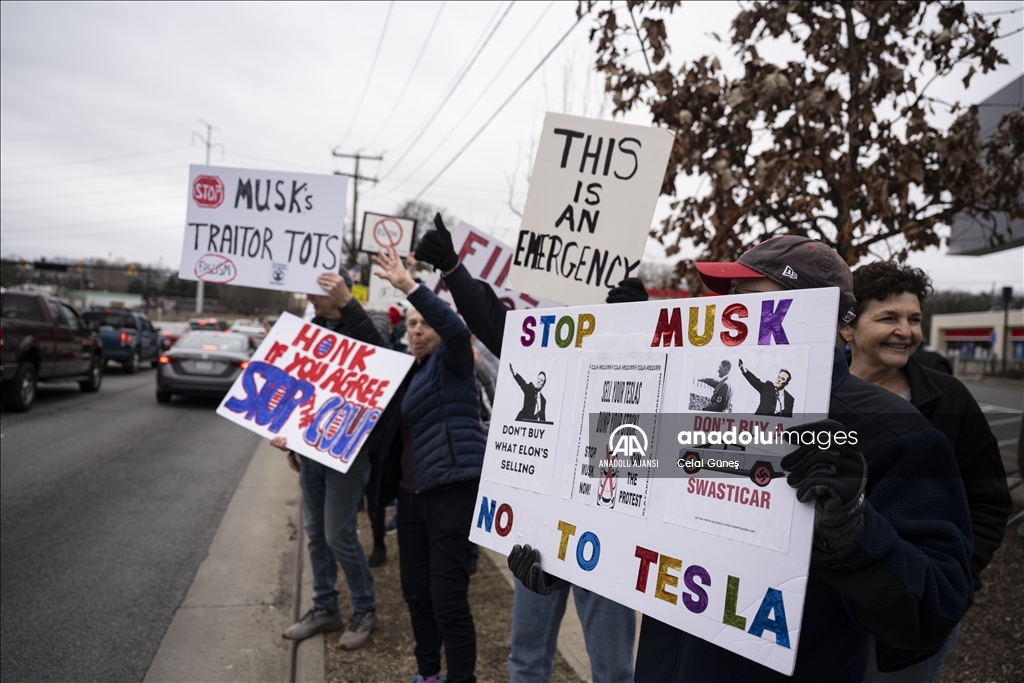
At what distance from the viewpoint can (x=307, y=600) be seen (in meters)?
4.92

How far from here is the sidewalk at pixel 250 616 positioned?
394 centimetres

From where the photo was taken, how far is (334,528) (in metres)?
4.13

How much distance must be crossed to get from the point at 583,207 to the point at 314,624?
284 cm

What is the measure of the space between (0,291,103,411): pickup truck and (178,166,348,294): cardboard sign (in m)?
9.74

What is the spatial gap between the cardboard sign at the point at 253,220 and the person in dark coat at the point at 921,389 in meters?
3.08

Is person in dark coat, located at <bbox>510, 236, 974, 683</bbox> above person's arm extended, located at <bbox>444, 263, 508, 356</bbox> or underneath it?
underneath

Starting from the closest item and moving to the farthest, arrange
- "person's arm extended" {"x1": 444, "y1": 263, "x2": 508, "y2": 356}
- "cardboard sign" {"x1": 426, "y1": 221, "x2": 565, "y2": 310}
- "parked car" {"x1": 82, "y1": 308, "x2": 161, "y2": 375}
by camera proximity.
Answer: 1. "person's arm extended" {"x1": 444, "y1": 263, "x2": 508, "y2": 356}
2. "cardboard sign" {"x1": 426, "y1": 221, "x2": 565, "y2": 310}
3. "parked car" {"x1": 82, "y1": 308, "x2": 161, "y2": 375}

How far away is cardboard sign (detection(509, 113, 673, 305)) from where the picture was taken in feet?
11.2

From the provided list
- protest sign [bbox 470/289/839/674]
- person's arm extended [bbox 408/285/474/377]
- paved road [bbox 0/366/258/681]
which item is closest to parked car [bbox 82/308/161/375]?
paved road [bbox 0/366/258/681]

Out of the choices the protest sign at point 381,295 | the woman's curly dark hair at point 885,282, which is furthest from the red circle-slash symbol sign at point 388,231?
the woman's curly dark hair at point 885,282

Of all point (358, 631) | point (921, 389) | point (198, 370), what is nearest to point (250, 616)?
point (358, 631)

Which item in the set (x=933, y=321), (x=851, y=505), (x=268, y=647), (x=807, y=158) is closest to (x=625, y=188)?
(x=807, y=158)

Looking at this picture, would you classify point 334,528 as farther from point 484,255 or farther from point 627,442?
point 627,442

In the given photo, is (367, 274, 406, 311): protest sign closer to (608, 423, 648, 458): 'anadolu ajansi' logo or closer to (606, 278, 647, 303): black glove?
(606, 278, 647, 303): black glove
